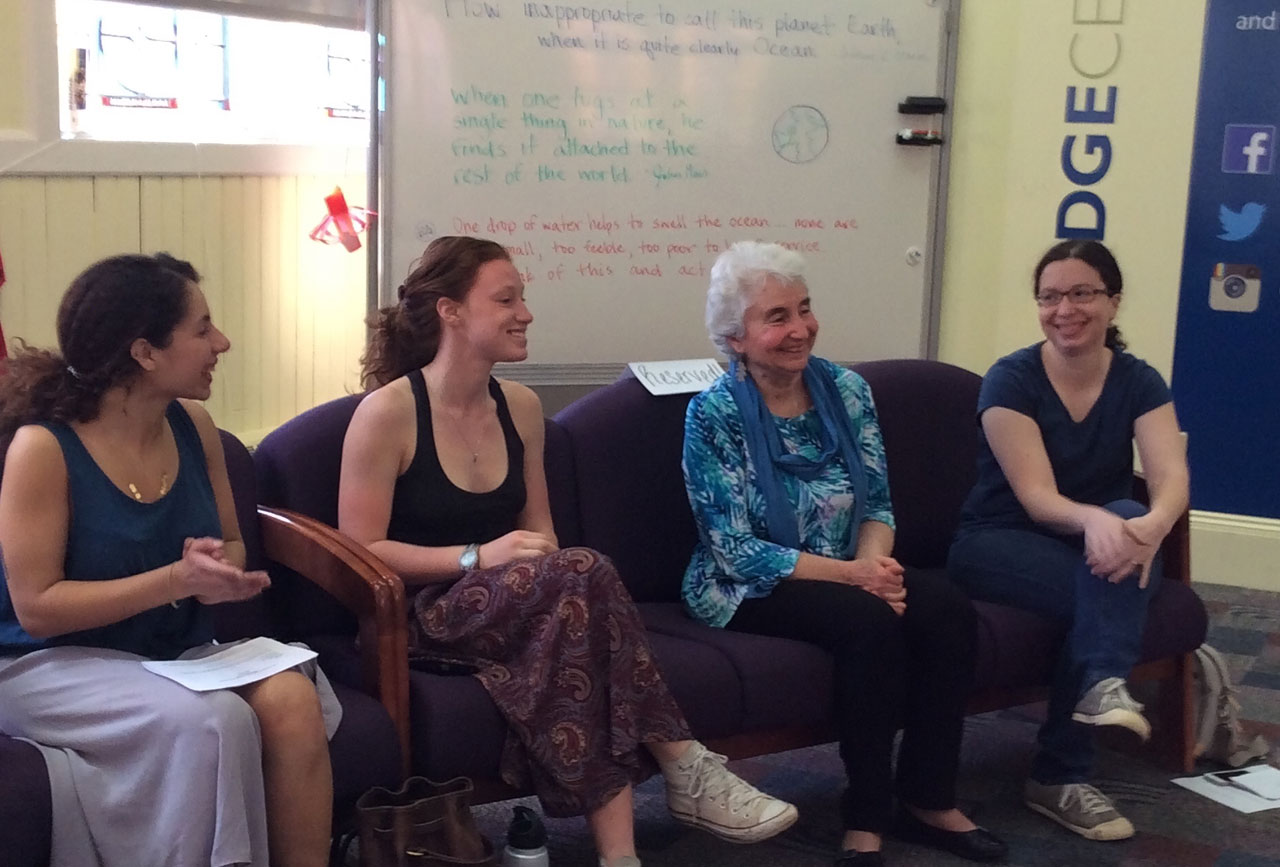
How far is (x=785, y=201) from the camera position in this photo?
162 inches

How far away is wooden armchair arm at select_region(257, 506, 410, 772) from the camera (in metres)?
2.16

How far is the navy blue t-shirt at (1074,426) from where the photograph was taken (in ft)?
9.46

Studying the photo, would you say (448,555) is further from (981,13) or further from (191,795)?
(981,13)

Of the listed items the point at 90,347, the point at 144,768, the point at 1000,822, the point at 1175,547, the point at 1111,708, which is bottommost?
the point at 1000,822

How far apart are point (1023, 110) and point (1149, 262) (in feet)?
1.93

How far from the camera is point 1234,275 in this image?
13.9 feet

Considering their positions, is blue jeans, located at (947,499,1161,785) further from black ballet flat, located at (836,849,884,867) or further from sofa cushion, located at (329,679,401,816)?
sofa cushion, located at (329,679,401,816)

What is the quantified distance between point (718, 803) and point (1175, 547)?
1.23 meters

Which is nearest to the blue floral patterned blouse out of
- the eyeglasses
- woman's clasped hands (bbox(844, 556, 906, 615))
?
woman's clasped hands (bbox(844, 556, 906, 615))

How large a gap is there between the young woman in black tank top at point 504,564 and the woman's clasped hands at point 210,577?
15.1 inches

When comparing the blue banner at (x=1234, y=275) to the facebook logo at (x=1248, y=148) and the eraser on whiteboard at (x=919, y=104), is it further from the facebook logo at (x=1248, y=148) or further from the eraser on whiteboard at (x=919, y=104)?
the eraser on whiteboard at (x=919, y=104)

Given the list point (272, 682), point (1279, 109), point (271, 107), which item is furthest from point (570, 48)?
point (272, 682)

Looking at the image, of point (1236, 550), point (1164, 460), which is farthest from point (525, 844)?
point (1236, 550)

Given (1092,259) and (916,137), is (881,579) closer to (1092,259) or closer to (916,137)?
(1092,259)
